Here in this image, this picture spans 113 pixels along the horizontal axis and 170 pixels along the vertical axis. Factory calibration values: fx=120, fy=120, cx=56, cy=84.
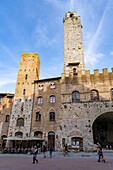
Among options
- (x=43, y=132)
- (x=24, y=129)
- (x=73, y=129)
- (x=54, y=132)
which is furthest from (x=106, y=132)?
(x=24, y=129)

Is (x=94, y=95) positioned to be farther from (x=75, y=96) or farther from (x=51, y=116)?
(x=51, y=116)

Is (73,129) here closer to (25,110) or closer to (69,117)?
(69,117)

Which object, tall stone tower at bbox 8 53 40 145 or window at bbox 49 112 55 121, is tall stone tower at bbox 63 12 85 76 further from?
window at bbox 49 112 55 121

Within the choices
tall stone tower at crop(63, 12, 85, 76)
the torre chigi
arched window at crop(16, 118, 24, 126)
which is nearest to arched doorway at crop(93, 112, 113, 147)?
the torre chigi

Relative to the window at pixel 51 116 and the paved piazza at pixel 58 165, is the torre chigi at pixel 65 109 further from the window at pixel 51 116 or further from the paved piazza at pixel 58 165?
the paved piazza at pixel 58 165

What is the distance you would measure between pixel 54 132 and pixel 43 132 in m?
2.03

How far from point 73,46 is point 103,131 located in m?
20.3

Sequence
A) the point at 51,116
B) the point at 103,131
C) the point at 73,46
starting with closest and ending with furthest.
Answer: the point at 51,116, the point at 103,131, the point at 73,46

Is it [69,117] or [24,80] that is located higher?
[24,80]

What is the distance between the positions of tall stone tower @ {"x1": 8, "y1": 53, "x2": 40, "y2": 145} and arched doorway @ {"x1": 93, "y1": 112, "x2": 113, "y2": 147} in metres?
13.4

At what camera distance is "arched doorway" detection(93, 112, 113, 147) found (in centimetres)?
2370

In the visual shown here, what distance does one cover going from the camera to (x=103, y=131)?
24.6 meters

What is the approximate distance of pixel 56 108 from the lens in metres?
22.8

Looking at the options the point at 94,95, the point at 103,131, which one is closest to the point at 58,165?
the point at 94,95
